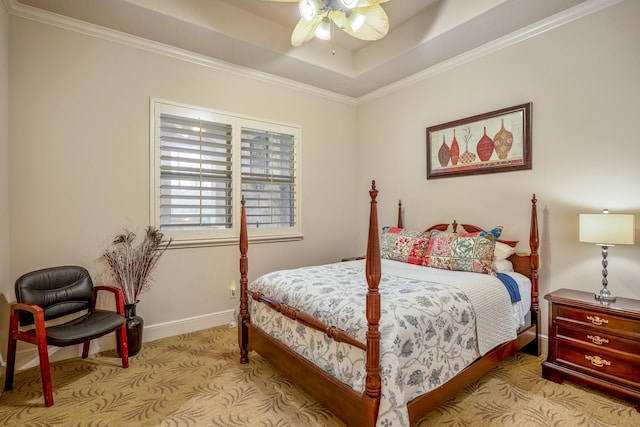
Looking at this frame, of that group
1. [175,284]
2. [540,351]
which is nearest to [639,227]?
[540,351]

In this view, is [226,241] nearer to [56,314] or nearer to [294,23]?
[56,314]

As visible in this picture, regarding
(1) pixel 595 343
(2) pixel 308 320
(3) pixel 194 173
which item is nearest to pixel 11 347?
(3) pixel 194 173

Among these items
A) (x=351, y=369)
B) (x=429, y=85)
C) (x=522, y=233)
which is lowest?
(x=351, y=369)

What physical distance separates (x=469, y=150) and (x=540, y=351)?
2.02 m

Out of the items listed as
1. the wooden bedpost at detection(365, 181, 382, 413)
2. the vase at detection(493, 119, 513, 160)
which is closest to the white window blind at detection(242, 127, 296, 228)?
the vase at detection(493, 119, 513, 160)

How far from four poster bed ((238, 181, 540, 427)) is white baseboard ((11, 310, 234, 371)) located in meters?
0.97

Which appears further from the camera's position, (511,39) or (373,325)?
(511,39)

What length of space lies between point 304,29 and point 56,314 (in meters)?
2.91

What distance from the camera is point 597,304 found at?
222 cm

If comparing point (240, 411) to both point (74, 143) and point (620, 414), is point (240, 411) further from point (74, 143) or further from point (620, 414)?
point (74, 143)

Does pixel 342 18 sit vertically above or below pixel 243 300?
above

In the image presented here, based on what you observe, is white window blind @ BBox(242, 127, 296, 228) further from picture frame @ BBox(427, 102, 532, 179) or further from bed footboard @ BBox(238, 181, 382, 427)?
picture frame @ BBox(427, 102, 532, 179)

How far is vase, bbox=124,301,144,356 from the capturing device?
280 centimetres

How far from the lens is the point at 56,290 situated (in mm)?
2525
